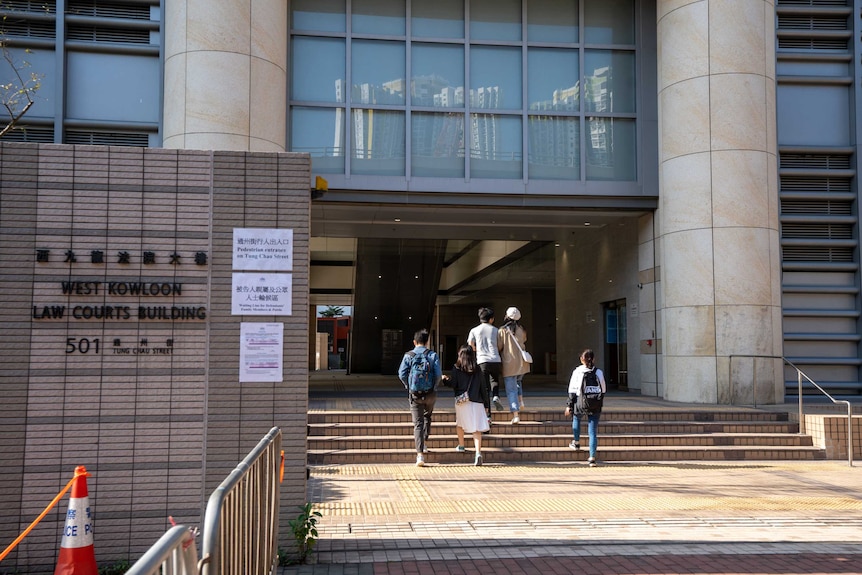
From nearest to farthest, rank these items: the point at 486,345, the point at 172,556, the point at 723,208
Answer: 1. the point at 172,556
2. the point at 486,345
3. the point at 723,208

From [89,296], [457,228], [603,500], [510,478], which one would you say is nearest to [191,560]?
[89,296]

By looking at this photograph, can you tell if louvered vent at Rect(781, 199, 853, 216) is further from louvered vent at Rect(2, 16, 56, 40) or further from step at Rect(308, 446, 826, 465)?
louvered vent at Rect(2, 16, 56, 40)

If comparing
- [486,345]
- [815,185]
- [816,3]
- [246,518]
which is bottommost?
[246,518]

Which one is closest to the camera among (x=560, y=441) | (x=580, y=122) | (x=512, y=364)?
(x=560, y=441)

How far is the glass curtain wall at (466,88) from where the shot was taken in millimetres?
15281

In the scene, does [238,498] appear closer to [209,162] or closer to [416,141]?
[209,162]

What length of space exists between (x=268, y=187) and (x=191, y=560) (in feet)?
12.6

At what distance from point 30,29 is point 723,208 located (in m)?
12.9

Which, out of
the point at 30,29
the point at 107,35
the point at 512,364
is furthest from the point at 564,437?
the point at 30,29

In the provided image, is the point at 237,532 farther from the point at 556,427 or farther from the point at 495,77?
the point at 495,77

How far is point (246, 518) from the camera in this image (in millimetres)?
3920

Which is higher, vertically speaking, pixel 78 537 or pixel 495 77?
pixel 495 77

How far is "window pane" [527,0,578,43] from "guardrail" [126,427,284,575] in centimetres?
1263

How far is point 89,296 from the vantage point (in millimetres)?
5898
